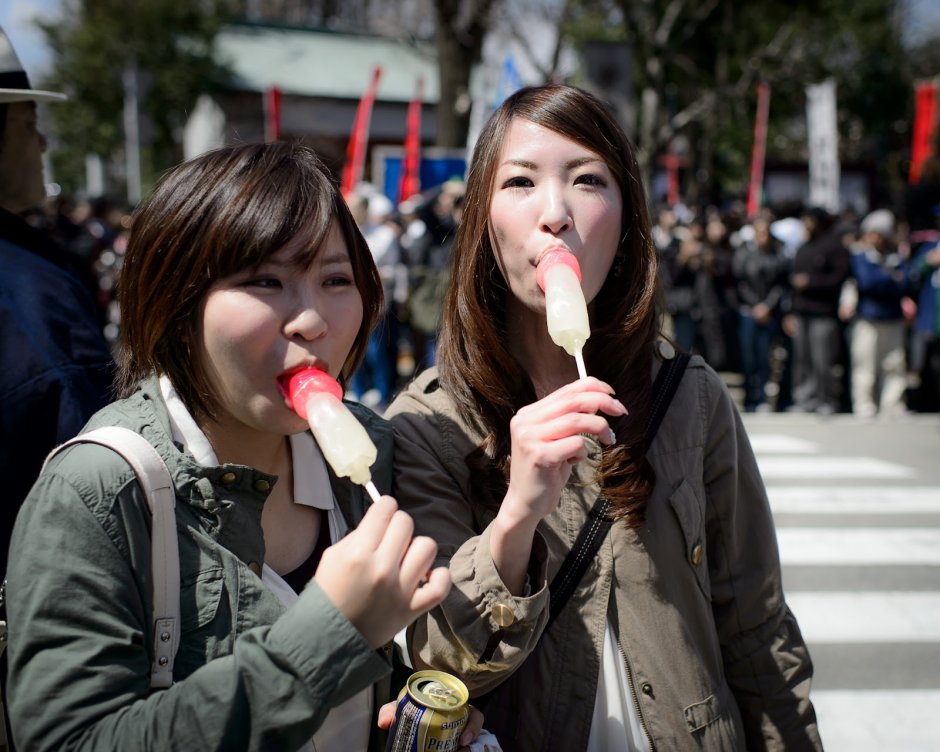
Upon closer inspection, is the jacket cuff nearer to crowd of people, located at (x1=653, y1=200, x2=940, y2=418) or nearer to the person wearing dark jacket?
crowd of people, located at (x1=653, y1=200, x2=940, y2=418)

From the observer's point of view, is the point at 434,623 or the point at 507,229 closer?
the point at 434,623

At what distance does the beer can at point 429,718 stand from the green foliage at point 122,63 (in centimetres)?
2858

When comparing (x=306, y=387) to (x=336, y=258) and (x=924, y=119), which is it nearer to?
(x=336, y=258)

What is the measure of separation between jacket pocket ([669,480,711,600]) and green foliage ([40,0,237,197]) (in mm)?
28384

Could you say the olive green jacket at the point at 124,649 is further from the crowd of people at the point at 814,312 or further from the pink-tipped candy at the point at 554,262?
the crowd of people at the point at 814,312

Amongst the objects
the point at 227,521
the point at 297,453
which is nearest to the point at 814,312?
the point at 297,453

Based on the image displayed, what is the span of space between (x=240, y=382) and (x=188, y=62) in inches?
1237

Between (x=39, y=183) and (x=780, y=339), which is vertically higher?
(x=39, y=183)

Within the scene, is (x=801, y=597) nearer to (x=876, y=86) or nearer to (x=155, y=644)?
(x=155, y=644)

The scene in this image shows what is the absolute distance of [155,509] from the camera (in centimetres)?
151

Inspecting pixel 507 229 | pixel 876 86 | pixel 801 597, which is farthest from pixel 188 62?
pixel 507 229

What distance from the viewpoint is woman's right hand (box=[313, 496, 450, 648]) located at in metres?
1.40

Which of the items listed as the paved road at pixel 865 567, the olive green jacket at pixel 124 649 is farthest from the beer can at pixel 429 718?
the paved road at pixel 865 567

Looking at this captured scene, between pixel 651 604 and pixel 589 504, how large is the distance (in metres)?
0.24
